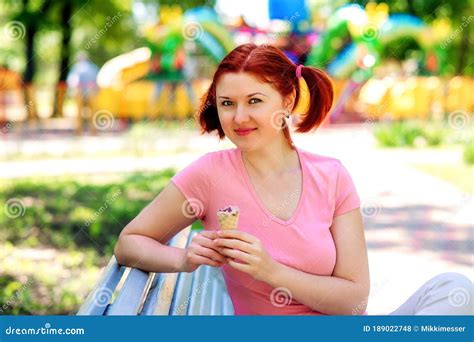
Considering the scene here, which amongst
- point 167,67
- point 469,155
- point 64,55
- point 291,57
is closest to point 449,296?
point 469,155

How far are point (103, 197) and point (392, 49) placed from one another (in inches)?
564

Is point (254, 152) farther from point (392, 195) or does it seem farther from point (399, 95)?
point (399, 95)

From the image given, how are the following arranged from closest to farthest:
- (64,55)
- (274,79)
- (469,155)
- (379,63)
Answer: (274,79) → (469,155) → (379,63) → (64,55)

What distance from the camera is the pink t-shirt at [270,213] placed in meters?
1.90

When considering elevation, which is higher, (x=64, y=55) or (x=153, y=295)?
(x=64, y=55)

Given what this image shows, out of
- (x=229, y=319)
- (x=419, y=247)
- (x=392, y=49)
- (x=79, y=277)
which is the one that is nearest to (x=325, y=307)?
(x=229, y=319)

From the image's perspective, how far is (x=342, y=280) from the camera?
6.29ft

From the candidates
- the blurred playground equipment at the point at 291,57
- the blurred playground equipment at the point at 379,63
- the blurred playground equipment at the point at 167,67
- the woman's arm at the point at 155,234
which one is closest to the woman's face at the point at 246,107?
the woman's arm at the point at 155,234

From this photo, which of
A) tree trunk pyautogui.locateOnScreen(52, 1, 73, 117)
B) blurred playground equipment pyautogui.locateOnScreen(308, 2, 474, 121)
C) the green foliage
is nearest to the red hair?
the green foliage

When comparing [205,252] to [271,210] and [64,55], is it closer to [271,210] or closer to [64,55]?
[271,210]

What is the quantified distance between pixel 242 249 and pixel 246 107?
39cm

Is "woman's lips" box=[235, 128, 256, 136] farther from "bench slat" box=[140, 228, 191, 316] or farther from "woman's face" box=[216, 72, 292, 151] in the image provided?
"bench slat" box=[140, 228, 191, 316]

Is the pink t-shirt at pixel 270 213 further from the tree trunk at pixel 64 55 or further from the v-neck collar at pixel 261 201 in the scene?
the tree trunk at pixel 64 55

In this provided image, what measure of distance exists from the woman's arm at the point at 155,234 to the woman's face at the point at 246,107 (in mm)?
220
